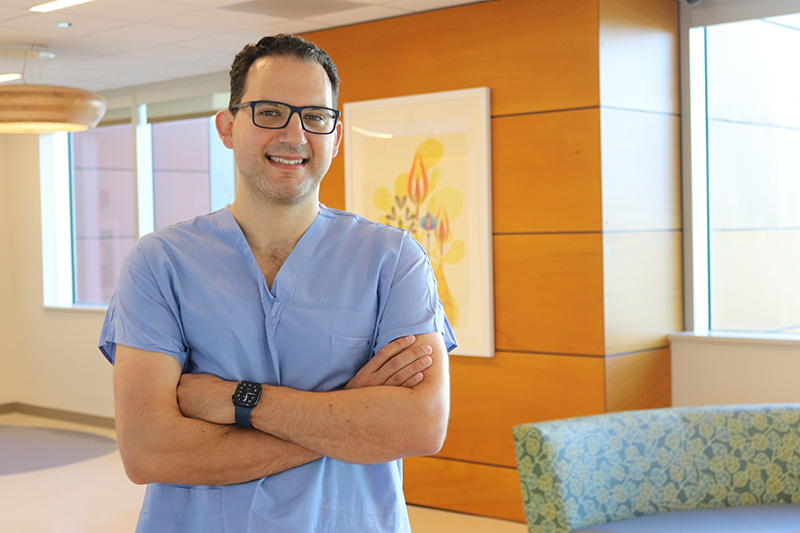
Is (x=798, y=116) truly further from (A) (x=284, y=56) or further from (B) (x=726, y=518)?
(A) (x=284, y=56)

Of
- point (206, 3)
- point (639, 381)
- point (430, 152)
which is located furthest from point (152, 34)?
point (639, 381)

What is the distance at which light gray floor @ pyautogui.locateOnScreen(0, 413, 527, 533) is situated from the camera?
537cm

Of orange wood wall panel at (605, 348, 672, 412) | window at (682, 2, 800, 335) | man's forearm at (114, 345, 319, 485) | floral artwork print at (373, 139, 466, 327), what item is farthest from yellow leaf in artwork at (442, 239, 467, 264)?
→ man's forearm at (114, 345, 319, 485)

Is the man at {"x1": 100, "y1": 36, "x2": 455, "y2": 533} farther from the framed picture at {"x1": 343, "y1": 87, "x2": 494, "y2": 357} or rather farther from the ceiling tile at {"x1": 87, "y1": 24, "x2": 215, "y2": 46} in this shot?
the ceiling tile at {"x1": 87, "y1": 24, "x2": 215, "y2": 46}

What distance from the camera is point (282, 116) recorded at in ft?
6.27

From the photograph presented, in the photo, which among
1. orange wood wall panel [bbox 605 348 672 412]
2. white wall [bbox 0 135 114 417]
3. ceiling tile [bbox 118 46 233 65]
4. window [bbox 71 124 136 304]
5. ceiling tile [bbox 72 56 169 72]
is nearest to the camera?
orange wood wall panel [bbox 605 348 672 412]

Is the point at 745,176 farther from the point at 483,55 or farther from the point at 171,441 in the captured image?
the point at 171,441

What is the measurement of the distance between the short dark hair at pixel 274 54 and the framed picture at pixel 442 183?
332 centimetres

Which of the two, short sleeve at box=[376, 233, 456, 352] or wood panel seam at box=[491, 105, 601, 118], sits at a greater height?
wood panel seam at box=[491, 105, 601, 118]

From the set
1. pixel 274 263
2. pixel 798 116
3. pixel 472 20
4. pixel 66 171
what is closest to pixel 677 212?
pixel 798 116

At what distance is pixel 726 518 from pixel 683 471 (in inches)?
12.2

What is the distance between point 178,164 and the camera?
8.42 meters

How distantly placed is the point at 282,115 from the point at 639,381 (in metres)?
3.74

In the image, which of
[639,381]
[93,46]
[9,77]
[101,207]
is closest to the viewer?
[639,381]
